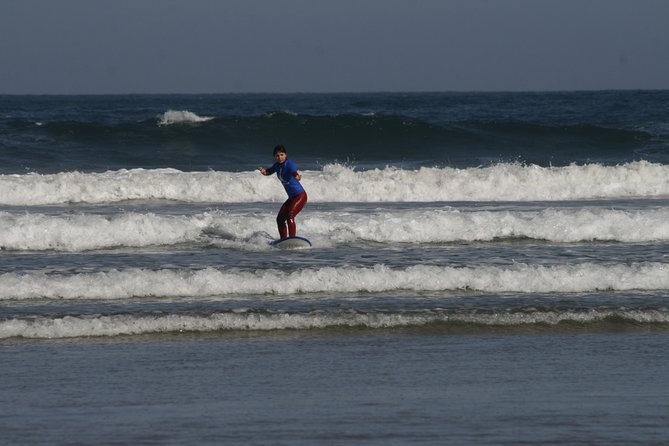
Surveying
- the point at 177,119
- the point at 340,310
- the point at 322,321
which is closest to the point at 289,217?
the point at 340,310

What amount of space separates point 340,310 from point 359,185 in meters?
11.1

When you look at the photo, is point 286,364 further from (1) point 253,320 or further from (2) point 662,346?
(2) point 662,346

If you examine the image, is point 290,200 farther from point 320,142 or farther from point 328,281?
point 320,142

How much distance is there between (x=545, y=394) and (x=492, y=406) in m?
Result: 0.52

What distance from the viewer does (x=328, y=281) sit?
11.2 metres

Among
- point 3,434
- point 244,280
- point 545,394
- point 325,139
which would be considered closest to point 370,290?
point 244,280

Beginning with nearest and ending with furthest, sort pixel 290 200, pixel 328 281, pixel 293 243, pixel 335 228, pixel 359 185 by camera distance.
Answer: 1. pixel 328 281
2. pixel 293 243
3. pixel 290 200
4. pixel 335 228
5. pixel 359 185

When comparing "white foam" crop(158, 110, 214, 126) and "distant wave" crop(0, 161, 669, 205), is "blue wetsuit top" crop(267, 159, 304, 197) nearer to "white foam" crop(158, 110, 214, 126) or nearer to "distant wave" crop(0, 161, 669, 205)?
"distant wave" crop(0, 161, 669, 205)

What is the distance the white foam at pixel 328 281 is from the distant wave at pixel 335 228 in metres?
2.91

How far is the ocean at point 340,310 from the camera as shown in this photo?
675cm

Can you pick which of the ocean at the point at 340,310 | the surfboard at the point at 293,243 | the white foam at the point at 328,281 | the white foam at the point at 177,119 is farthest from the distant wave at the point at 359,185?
the white foam at the point at 177,119

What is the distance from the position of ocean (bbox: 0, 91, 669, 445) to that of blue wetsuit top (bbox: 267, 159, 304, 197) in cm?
74

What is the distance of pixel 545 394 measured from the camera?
23.9ft

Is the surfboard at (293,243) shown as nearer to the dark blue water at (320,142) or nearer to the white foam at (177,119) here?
the dark blue water at (320,142)
